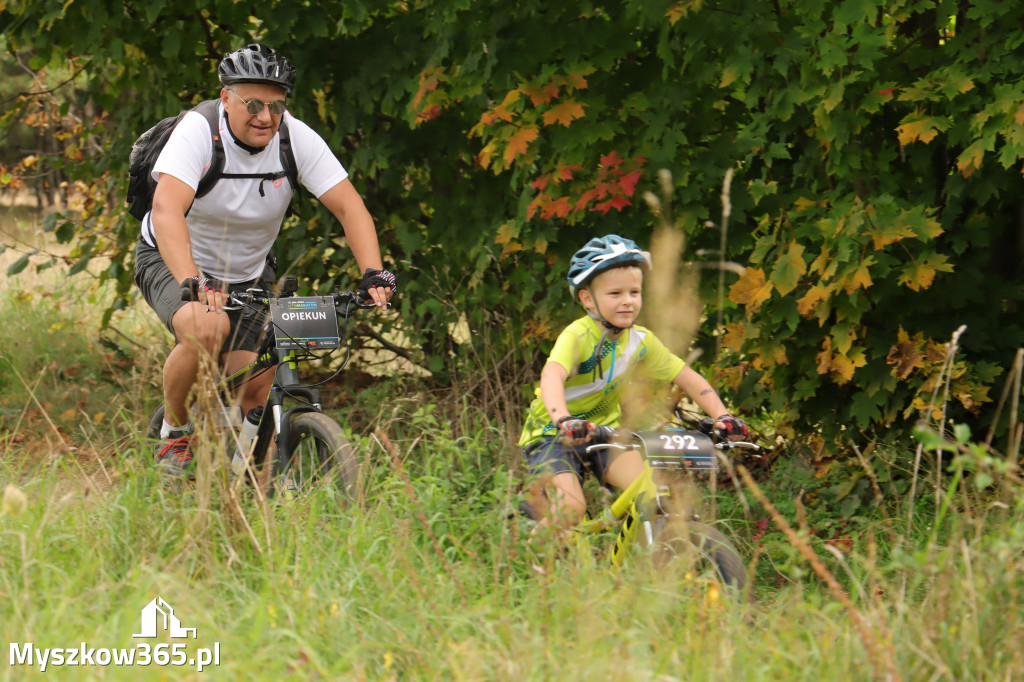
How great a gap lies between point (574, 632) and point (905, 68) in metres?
2.87

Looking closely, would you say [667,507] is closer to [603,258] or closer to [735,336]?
[603,258]

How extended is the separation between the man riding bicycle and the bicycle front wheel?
0.38m

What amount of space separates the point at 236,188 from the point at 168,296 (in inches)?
21.0

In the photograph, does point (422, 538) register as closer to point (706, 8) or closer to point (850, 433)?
point (850, 433)

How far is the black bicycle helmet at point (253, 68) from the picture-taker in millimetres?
4133

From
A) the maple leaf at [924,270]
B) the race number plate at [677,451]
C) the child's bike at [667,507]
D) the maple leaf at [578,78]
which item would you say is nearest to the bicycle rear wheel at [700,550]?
the child's bike at [667,507]

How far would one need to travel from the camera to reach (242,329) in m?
4.60

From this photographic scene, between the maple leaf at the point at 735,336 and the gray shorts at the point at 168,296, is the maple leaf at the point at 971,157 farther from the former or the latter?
the gray shorts at the point at 168,296

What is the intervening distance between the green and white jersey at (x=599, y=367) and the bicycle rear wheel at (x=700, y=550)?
2.17ft

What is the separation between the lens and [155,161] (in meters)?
4.36

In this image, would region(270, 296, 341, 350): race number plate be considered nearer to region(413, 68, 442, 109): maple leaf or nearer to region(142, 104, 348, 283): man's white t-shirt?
region(142, 104, 348, 283): man's white t-shirt

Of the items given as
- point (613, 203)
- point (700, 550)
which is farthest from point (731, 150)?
point (700, 550)

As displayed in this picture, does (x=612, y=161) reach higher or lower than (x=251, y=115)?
lower

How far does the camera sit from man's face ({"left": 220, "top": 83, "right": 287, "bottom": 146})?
417 centimetres
